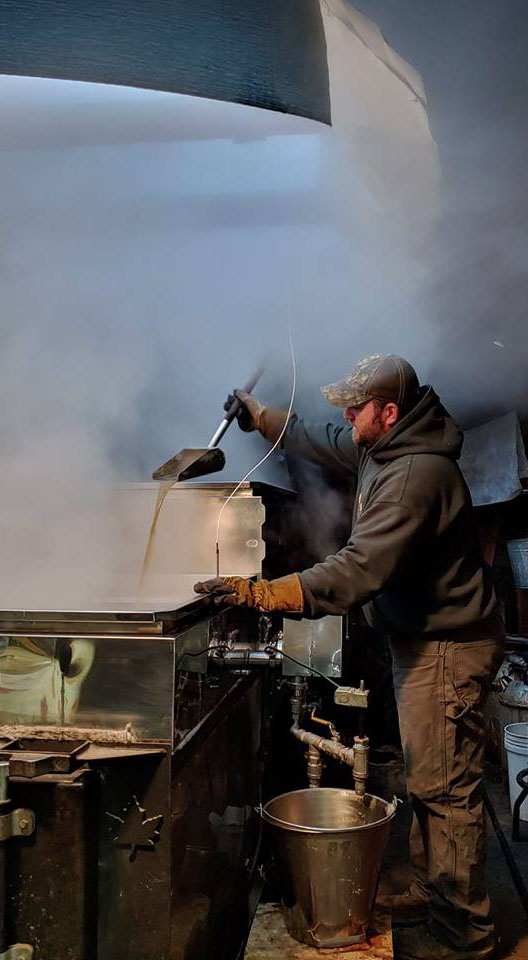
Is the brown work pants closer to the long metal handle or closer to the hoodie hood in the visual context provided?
the hoodie hood

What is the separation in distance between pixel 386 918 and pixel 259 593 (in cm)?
145

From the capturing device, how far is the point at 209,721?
7.15 feet

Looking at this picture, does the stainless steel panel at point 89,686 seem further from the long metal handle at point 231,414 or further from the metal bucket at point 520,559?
the metal bucket at point 520,559

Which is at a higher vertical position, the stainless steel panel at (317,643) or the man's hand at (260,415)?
the man's hand at (260,415)

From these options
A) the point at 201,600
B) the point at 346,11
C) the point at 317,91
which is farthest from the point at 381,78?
the point at 201,600

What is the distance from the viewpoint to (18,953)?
5.51ft

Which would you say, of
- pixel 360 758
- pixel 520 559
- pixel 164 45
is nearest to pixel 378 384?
pixel 360 758

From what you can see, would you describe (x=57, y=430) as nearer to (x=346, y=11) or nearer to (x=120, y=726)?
(x=120, y=726)

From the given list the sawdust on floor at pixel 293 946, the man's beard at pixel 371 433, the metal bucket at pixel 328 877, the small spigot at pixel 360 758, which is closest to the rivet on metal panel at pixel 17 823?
the metal bucket at pixel 328 877

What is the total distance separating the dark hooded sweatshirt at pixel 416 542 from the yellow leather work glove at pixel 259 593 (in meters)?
0.11

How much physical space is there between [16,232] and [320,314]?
1697 mm

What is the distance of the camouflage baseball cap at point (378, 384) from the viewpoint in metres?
2.89

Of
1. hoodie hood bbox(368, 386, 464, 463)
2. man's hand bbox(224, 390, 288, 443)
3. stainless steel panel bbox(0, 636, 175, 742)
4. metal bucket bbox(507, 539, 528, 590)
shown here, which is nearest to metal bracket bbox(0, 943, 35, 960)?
stainless steel panel bbox(0, 636, 175, 742)

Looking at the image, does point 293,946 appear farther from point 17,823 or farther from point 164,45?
point 164,45
